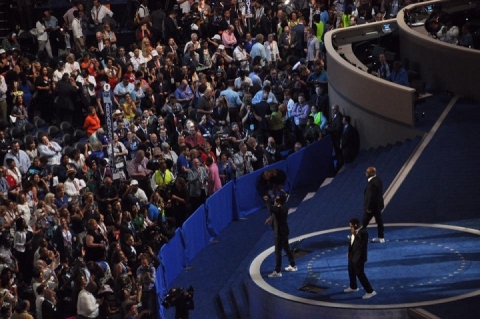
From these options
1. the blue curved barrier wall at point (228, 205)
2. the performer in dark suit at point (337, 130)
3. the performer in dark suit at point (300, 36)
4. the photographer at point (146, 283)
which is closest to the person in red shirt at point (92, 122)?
the blue curved barrier wall at point (228, 205)

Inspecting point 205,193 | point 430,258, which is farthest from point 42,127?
point 430,258

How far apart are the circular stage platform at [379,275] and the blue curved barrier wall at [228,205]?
6.97 feet

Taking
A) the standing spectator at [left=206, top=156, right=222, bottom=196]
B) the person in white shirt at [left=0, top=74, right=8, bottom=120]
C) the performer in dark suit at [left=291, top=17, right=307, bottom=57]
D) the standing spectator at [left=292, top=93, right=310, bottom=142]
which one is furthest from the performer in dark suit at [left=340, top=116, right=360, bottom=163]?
the person in white shirt at [left=0, top=74, right=8, bottom=120]

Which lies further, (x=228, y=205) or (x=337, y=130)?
(x=337, y=130)

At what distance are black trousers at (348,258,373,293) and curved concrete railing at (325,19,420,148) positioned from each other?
7987mm

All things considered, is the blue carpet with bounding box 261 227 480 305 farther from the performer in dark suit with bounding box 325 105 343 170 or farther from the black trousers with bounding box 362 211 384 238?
the performer in dark suit with bounding box 325 105 343 170

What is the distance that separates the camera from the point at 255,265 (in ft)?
74.2

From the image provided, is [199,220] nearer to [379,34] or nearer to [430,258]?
[430,258]

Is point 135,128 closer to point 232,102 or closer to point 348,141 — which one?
point 232,102

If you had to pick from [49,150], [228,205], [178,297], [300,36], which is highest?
[300,36]

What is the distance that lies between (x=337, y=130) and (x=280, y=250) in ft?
26.9

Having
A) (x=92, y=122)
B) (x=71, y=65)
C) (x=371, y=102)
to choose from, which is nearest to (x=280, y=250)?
(x=371, y=102)

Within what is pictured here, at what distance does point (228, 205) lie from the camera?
1097 inches

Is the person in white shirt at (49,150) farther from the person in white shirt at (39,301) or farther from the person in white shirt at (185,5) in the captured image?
the person in white shirt at (185,5)
